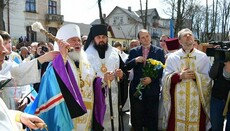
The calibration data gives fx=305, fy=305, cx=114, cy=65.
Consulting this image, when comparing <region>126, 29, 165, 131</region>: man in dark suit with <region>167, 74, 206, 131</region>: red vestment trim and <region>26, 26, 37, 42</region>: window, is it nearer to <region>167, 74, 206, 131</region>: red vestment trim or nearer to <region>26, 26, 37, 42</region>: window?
<region>167, 74, 206, 131</region>: red vestment trim

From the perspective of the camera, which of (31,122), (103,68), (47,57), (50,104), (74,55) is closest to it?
(31,122)

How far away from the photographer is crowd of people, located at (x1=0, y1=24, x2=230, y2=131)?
3.62m

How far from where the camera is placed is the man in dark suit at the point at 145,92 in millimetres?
5672

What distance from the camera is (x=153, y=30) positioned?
79125mm

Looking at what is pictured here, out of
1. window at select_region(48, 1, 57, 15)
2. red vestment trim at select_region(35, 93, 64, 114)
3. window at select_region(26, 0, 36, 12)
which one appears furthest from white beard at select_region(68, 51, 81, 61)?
window at select_region(48, 1, 57, 15)

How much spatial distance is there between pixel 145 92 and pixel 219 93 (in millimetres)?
1464

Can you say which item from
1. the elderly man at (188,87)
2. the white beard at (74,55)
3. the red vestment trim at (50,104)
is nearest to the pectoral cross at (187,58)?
the elderly man at (188,87)

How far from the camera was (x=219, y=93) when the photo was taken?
15.3 ft

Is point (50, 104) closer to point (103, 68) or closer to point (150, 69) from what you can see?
point (103, 68)

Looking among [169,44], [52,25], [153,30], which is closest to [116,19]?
[153,30]

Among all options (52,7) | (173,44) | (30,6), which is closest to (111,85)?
(173,44)

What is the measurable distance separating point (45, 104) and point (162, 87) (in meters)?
2.52

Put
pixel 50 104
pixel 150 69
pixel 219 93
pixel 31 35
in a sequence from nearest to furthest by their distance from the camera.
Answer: pixel 50 104 → pixel 219 93 → pixel 150 69 → pixel 31 35

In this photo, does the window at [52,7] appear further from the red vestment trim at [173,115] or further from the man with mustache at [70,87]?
the man with mustache at [70,87]
